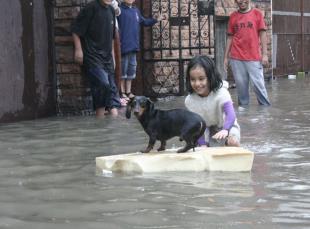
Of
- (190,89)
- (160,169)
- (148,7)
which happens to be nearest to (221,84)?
(190,89)

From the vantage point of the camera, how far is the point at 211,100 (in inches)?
240

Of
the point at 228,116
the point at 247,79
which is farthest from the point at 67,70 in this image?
the point at 228,116

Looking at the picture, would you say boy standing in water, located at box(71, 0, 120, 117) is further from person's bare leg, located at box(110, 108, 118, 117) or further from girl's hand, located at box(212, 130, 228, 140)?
girl's hand, located at box(212, 130, 228, 140)

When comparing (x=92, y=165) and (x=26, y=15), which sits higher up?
(x=26, y=15)

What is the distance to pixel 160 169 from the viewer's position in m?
5.51

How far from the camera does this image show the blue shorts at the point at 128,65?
11.6 m

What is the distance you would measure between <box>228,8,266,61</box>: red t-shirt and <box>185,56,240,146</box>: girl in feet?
15.7

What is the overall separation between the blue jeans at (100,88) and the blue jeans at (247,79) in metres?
2.10

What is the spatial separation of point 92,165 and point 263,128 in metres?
2.86

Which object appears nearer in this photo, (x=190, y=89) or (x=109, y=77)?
(x=190, y=89)

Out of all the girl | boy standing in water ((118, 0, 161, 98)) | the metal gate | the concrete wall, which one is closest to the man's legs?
the concrete wall

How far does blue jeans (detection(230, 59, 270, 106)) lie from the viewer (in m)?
10.9

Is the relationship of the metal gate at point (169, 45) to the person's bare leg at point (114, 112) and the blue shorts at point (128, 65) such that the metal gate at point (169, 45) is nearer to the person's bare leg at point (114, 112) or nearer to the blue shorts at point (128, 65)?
the blue shorts at point (128, 65)

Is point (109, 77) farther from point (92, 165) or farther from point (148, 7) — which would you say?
point (92, 165)
